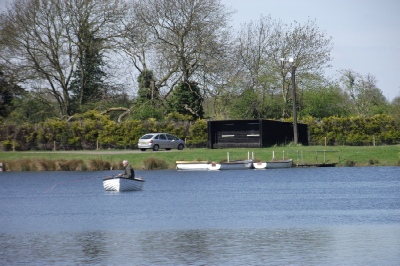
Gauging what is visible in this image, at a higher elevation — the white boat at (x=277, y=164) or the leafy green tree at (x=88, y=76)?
the leafy green tree at (x=88, y=76)

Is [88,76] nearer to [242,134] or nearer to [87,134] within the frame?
[87,134]

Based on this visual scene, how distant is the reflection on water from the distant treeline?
4592 cm

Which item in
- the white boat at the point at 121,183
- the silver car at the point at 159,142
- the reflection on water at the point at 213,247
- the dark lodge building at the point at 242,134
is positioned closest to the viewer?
the reflection on water at the point at 213,247

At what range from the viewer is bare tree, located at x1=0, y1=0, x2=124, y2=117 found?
8331 cm

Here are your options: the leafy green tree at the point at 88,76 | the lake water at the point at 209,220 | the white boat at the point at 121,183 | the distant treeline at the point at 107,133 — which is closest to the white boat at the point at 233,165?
the lake water at the point at 209,220

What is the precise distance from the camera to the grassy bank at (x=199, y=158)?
6506 centimetres

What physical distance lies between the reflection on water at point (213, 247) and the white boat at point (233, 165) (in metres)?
32.9

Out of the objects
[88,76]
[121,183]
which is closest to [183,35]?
[88,76]

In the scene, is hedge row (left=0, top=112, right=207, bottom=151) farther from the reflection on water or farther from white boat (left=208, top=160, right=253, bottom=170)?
the reflection on water

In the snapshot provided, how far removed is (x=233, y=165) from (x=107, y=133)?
1847 cm

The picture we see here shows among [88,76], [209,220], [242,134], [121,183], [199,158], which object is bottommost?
[209,220]

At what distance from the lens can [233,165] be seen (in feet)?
214

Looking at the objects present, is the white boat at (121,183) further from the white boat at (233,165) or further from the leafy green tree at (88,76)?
the leafy green tree at (88,76)

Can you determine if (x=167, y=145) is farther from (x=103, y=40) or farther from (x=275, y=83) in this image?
(x=275, y=83)
